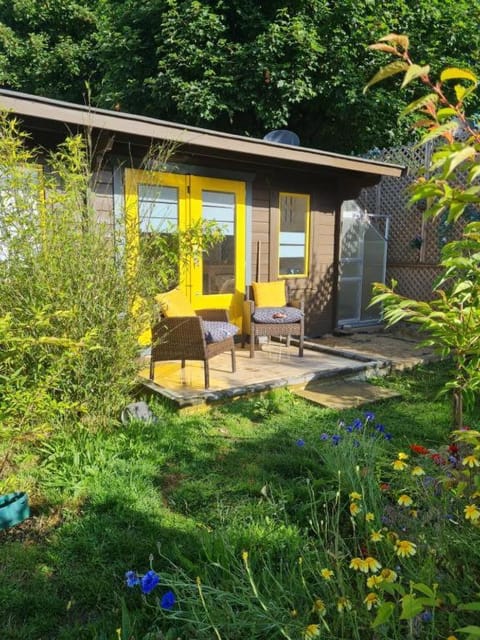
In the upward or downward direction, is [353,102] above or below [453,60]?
below

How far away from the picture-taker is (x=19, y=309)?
266cm

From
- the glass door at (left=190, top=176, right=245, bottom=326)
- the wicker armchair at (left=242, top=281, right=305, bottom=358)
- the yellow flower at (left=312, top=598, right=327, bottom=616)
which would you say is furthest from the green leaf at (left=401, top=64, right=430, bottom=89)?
the glass door at (left=190, top=176, right=245, bottom=326)

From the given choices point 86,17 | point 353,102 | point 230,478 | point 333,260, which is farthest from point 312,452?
point 86,17

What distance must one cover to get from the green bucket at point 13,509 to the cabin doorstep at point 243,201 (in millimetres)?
1688

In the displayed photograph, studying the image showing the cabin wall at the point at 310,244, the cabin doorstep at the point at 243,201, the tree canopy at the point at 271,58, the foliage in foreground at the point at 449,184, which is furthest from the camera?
the tree canopy at the point at 271,58

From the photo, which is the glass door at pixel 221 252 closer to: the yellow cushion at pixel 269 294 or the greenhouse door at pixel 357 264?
the yellow cushion at pixel 269 294

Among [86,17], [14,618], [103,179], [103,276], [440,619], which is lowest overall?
[14,618]

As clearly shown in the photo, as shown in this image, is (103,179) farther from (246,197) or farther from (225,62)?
(225,62)

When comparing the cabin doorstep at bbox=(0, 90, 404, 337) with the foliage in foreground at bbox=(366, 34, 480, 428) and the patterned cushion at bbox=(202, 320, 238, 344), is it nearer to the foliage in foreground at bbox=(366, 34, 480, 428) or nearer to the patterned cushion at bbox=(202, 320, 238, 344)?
the patterned cushion at bbox=(202, 320, 238, 344)

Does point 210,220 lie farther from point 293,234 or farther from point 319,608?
point 319,608

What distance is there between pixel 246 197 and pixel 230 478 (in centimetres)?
405

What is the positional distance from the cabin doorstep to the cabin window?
14mm

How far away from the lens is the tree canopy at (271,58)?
9.73 metres

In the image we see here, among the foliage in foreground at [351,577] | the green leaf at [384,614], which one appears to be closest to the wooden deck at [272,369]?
the foliage in foreground at [351,577]
